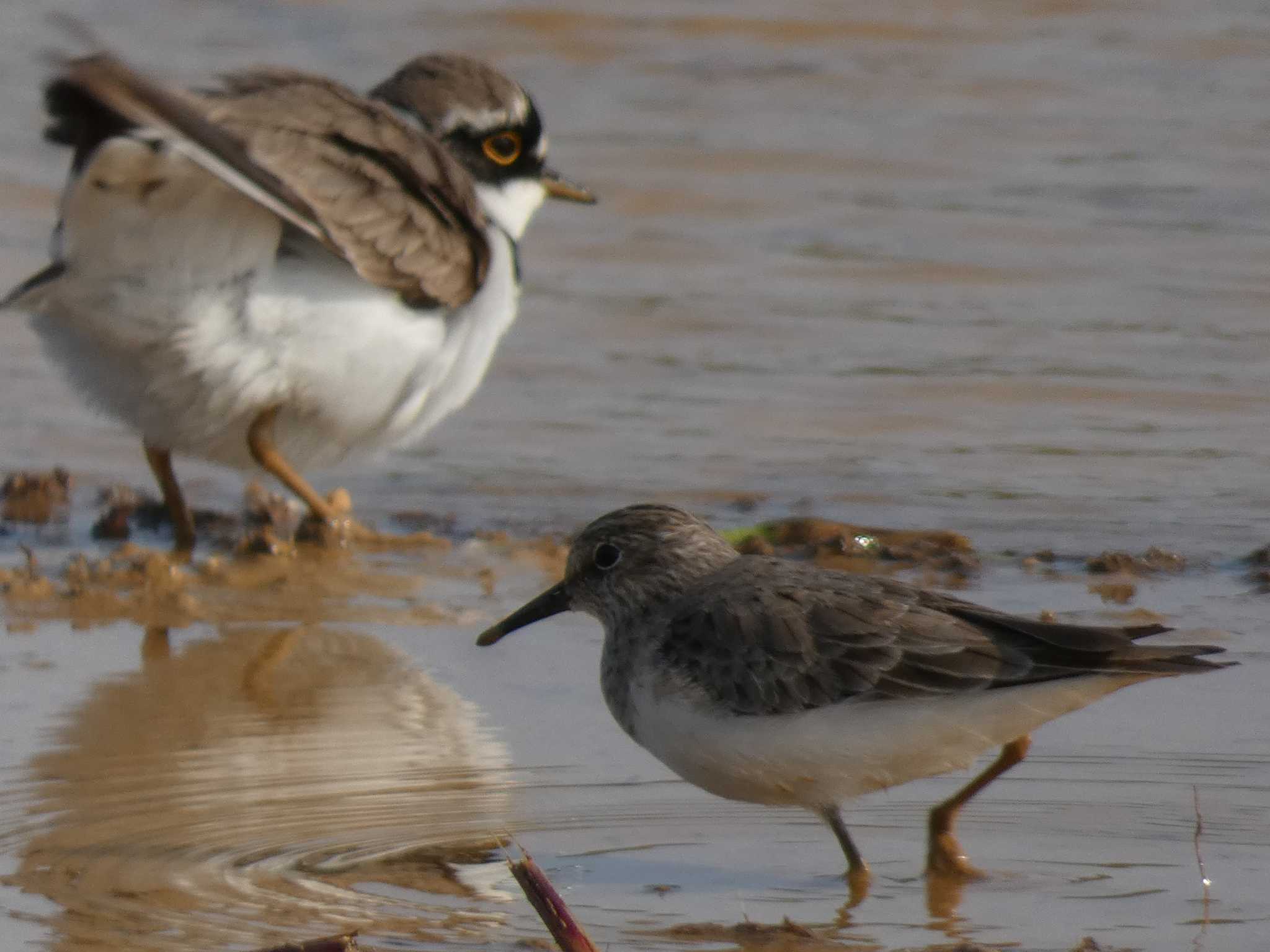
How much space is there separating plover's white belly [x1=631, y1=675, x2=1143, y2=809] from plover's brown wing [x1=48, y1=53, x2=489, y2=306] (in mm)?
2310

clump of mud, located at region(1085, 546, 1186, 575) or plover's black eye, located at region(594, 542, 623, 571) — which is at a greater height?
plover's black eye, located at region(594, 542, 623, 571)

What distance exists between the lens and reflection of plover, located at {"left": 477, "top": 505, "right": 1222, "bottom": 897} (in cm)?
412

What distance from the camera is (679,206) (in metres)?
11.6

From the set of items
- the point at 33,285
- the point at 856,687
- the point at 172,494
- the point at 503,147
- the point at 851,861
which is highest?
the point at 503,147

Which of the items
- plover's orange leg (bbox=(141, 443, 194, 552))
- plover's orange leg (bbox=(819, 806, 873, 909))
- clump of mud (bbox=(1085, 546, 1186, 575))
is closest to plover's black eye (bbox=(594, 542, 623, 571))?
plover's orange leg (bbox=(819, 806, 873, 909))

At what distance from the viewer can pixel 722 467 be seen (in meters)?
7.92

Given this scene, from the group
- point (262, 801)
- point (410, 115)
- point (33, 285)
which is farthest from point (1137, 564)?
point (33, 285)

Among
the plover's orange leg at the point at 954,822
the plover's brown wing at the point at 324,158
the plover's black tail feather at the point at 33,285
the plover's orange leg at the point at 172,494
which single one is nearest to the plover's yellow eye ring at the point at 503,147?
the plover's brown wing at the point at 324,158

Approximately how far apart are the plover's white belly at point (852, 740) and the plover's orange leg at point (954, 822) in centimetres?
12

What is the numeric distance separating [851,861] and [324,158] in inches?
117

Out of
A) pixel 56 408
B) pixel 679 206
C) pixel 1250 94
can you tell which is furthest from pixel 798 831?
pixel 1250 94

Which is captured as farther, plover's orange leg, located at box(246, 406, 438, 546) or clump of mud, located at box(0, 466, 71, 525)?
clump of mud, located at box(0, 466, 71, 525)

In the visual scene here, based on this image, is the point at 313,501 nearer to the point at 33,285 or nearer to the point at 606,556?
the point at 33,285

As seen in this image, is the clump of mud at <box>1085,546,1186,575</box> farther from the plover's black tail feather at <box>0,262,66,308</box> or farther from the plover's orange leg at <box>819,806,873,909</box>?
the plover's black tail feather at <box>0,262,66,308</box>
